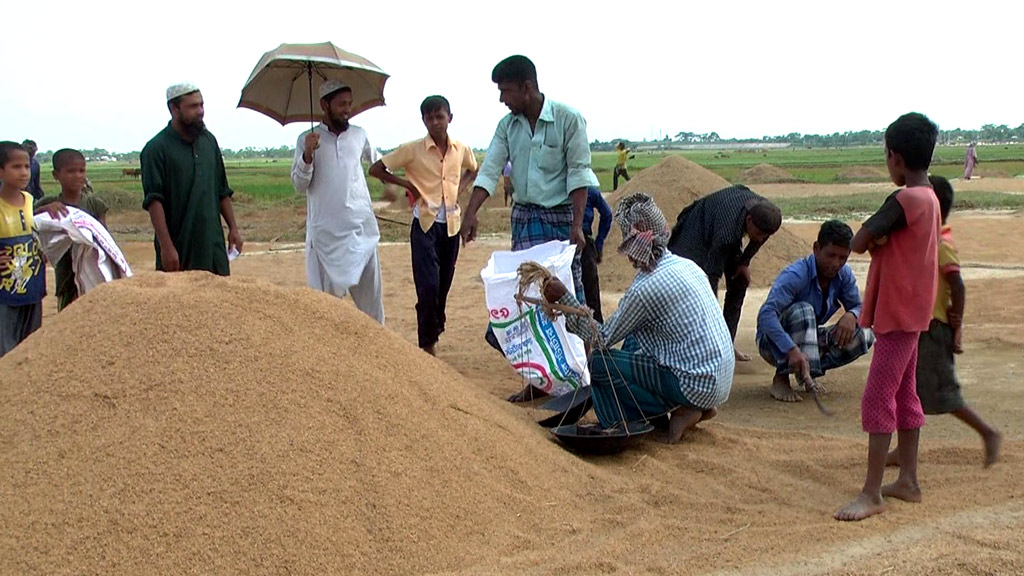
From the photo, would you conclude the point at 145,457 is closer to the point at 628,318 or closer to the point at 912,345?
the point at 628,318

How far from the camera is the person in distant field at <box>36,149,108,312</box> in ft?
14.4

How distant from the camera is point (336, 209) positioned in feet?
16.0

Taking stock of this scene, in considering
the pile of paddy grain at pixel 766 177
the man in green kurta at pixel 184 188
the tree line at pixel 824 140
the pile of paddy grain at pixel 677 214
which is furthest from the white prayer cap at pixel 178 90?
the tree line at pixel 824 140

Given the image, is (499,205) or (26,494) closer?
(26,494)

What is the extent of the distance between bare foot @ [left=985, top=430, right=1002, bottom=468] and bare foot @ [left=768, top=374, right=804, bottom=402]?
1.32 meters

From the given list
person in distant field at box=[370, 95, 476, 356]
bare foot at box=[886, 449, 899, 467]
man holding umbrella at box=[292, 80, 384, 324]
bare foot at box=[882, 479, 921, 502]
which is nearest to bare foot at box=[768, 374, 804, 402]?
bare foot at box=[886, 449, 899, 467]

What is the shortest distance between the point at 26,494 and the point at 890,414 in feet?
8.93

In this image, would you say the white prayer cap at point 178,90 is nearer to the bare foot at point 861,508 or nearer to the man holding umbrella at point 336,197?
the man holding umbrella at point 336,197

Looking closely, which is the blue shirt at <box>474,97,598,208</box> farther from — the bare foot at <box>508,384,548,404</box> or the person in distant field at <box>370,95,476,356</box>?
the bare foot at <box>508,384,548,404</box>

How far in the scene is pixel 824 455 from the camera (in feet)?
12.5

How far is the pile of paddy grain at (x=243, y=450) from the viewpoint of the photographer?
8.66 ft

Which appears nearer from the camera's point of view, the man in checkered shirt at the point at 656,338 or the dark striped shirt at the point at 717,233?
the man in checkered shirt at the point at 656,338

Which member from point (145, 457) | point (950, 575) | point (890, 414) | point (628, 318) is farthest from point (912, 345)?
point (145, 457)

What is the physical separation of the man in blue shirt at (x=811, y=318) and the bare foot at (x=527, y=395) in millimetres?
1205
